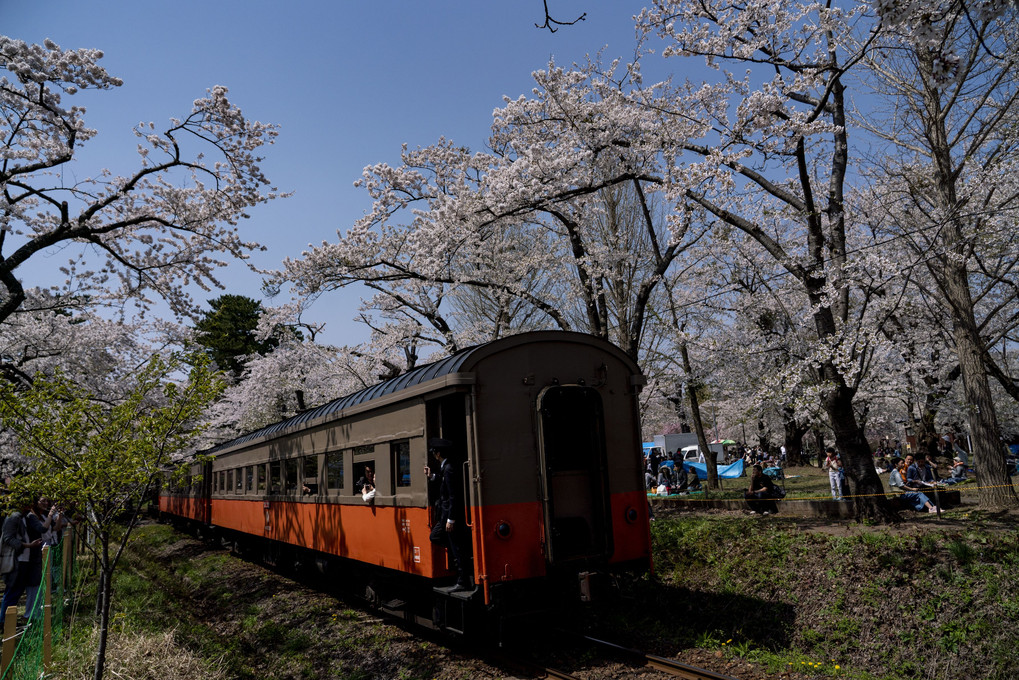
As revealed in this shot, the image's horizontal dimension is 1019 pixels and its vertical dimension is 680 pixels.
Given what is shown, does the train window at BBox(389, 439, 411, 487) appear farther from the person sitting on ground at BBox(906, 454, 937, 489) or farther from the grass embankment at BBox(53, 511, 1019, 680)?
the person sitting on ground at BBox(906, 454, 937, 489)

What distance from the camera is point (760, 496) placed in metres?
13.6

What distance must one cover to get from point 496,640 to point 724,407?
36.0m

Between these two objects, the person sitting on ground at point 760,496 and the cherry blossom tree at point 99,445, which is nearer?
the cherry blossom tree at point 99,445

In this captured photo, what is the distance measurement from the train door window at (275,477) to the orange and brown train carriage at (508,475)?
3.72 metres

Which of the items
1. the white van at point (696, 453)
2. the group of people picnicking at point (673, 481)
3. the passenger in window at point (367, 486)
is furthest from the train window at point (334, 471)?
the white van at point (696, 453)

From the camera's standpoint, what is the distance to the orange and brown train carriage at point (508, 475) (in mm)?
6610

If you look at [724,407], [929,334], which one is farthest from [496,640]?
[724,407]

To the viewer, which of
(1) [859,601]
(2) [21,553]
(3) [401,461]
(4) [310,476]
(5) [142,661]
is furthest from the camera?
(4) [310,476]

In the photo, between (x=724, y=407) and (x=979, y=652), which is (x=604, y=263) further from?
(x=724, y=407)

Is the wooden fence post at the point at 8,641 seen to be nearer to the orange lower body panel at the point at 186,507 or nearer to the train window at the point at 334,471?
the train window at the point at 334,471

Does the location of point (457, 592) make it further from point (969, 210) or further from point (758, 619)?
point (969, 210)

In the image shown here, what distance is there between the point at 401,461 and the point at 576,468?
205 centimetres

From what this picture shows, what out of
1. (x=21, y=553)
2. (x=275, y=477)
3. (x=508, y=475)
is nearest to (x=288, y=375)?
(x=275, y=477)

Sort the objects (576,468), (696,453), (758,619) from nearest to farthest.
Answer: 1. (576,468)
2. (758,619)
3. (696,453)
